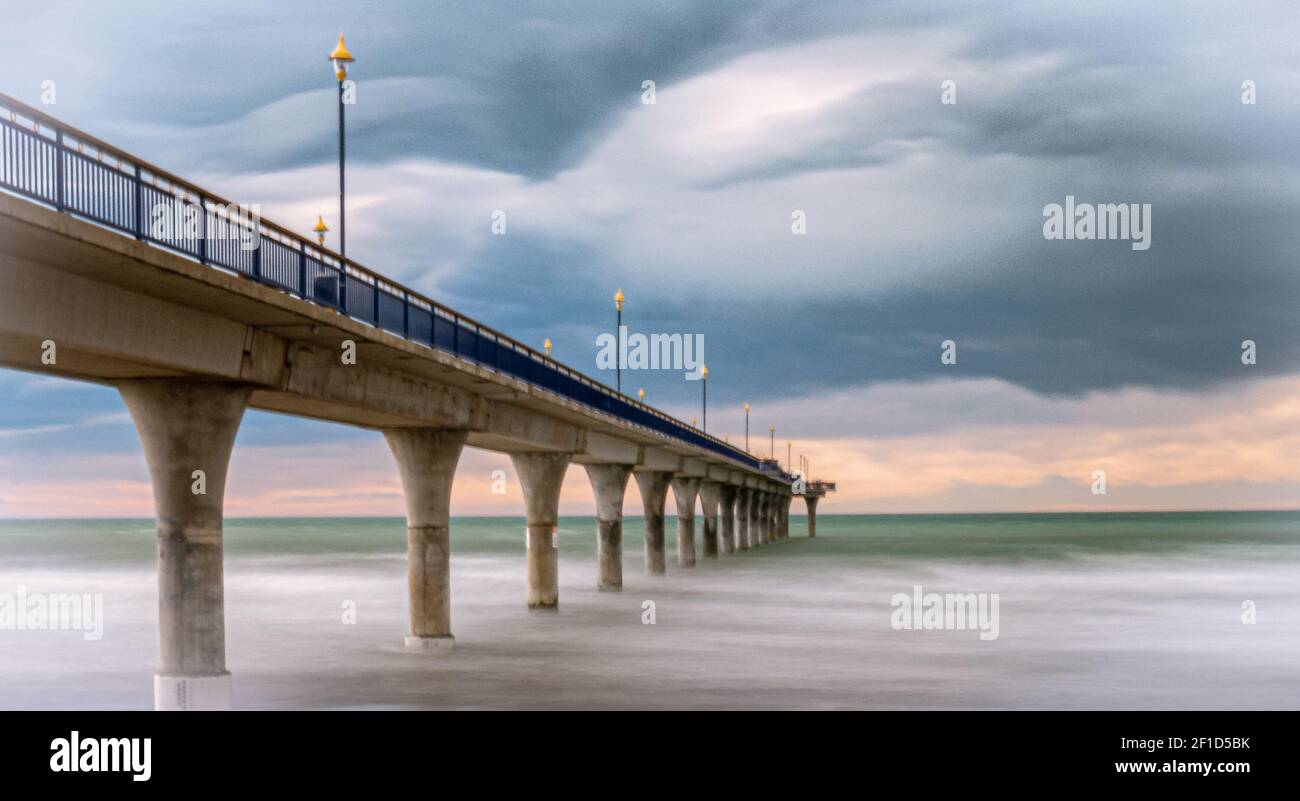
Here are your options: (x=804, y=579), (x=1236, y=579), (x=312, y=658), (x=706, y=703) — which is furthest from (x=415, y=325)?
(x=1236, y=579)

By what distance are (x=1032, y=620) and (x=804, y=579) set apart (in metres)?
24.8

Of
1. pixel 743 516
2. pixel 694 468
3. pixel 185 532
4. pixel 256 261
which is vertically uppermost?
pixel 256 261

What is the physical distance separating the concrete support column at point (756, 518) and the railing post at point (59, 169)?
103713 millimetres

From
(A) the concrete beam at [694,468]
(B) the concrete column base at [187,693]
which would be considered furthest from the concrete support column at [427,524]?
(A) the concrete beam at [694,468]

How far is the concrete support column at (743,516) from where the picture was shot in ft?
382

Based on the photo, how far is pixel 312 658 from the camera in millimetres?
33531

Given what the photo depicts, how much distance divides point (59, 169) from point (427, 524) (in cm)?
1845

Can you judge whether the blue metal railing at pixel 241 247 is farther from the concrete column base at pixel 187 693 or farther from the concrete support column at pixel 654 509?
the concrete support column at pixel 654 509

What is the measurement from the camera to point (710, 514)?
314 feet

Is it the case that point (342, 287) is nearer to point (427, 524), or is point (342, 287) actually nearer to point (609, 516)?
point (427, 524)

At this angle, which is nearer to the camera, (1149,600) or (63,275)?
(63,275)

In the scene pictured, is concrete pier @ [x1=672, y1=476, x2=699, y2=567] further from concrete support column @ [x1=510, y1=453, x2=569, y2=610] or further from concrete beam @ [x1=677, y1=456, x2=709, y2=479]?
concrete support column @ [x1=510, y1=453, x2=569, y2=610]

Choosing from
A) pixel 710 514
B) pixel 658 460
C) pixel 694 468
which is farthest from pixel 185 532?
pixel 710 514
